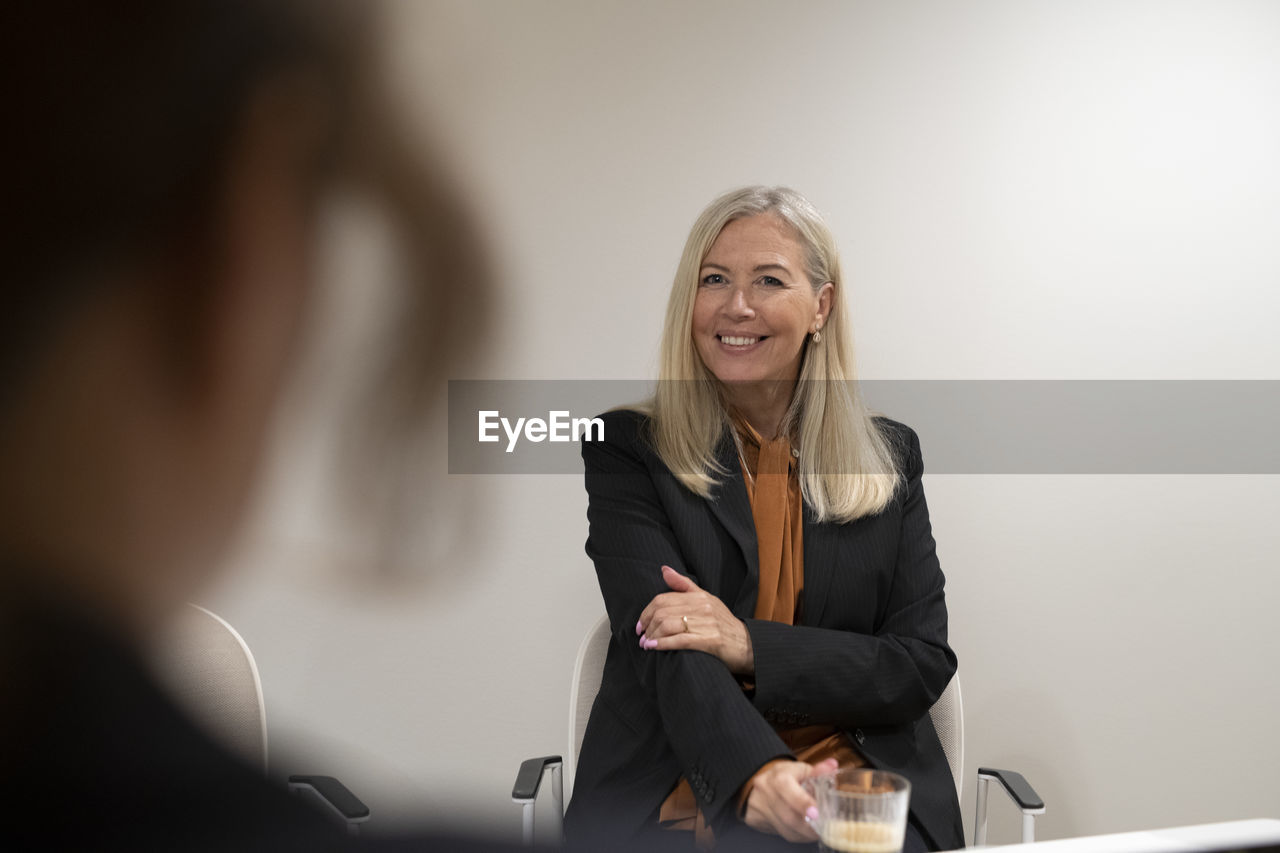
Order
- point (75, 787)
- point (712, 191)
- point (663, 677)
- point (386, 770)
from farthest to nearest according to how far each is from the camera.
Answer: point (712, 191) < point (663, 677) < point (386, 770) < point (75, 787)

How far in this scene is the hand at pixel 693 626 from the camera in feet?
3.20

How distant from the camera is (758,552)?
1.08 metres

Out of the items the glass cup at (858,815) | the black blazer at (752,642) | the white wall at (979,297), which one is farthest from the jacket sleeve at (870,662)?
the glass cup at (858,815)

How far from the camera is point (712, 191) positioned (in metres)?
1.30

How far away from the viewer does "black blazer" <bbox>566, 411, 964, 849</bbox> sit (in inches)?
38.9

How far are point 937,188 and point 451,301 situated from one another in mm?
1237

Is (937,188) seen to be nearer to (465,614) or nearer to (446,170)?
(465,614)

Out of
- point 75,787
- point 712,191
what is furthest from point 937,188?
point 75,787

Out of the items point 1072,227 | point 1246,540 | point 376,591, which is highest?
point 1072,227

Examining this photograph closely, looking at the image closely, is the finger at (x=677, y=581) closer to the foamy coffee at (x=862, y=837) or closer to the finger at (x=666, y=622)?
the finger at (x=666, y=622)

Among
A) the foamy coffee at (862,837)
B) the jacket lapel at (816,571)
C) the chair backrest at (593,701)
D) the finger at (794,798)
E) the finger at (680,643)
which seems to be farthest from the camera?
the chair backrest at (593,701)

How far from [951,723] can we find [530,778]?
495 millimetres

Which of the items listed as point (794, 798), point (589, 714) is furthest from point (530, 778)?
point (794, 798)

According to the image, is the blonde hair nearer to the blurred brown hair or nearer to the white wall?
the white wall
